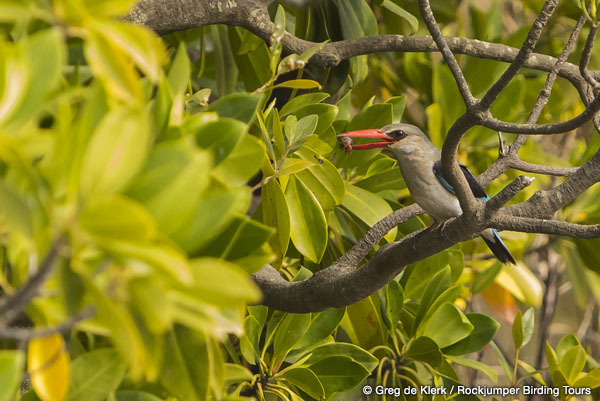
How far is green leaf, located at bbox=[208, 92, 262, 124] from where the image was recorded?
2.67ft

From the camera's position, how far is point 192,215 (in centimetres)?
49

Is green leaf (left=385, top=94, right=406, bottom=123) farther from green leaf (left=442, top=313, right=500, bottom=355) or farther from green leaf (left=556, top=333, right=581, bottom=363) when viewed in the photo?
green leaf (left=556, top=333, right=581, bottom=363)

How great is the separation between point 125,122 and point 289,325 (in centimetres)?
84

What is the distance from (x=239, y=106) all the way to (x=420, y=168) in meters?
0.88

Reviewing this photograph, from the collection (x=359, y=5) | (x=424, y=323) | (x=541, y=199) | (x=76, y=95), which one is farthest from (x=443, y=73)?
(x=76, y=95)

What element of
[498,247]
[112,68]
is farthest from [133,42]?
A: [498,247]

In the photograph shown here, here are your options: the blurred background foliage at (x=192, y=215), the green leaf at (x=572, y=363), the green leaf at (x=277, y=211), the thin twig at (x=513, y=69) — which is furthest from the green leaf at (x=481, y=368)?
the thin twig at (x=513, y=69)

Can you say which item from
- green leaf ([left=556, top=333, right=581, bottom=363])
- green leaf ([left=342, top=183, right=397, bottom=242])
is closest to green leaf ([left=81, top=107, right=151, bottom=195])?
green leaf ([left=342, top=183, right=397, bottom=242])

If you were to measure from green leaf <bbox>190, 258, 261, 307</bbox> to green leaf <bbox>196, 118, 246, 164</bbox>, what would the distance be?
0.24m

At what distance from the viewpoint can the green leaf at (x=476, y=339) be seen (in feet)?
4.74

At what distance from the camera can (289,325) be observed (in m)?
1.23

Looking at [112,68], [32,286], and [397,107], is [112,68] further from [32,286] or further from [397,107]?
[397,107]

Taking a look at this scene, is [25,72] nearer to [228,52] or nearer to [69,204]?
[69,204]

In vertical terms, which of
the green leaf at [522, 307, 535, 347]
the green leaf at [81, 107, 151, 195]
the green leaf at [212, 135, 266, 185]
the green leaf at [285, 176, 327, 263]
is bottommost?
the green leaf at [522, 307, 535, 347]
